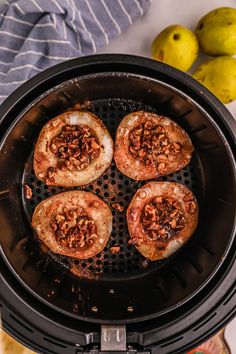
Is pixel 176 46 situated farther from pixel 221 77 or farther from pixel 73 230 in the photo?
pixel 73 230

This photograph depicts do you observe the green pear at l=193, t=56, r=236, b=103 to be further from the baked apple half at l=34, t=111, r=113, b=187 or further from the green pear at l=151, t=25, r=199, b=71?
the baked apple half at l=34, t=111, r=113, b=187

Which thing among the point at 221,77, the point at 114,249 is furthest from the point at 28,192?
the point at 221,77

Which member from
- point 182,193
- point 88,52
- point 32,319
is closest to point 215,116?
point 182,193

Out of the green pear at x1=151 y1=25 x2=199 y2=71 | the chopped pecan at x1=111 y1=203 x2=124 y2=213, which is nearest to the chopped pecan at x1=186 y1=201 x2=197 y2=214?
the chopped pecan at x1=111 y1=203 x2=124 y2=213

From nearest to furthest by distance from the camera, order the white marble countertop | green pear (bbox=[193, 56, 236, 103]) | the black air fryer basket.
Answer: the black air fryer basket < green pear (bbox=[193, 56, 236, 103]) < the white marble countertop

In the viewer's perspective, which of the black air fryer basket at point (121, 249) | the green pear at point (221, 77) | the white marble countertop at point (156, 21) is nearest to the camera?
the black air fryer basket at point (121, 249)

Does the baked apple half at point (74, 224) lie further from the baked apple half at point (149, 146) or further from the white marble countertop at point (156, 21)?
the white marble countertop at point (156, 21)

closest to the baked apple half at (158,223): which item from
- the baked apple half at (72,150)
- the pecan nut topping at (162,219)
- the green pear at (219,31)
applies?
the pecan nut topping at (162,219)
